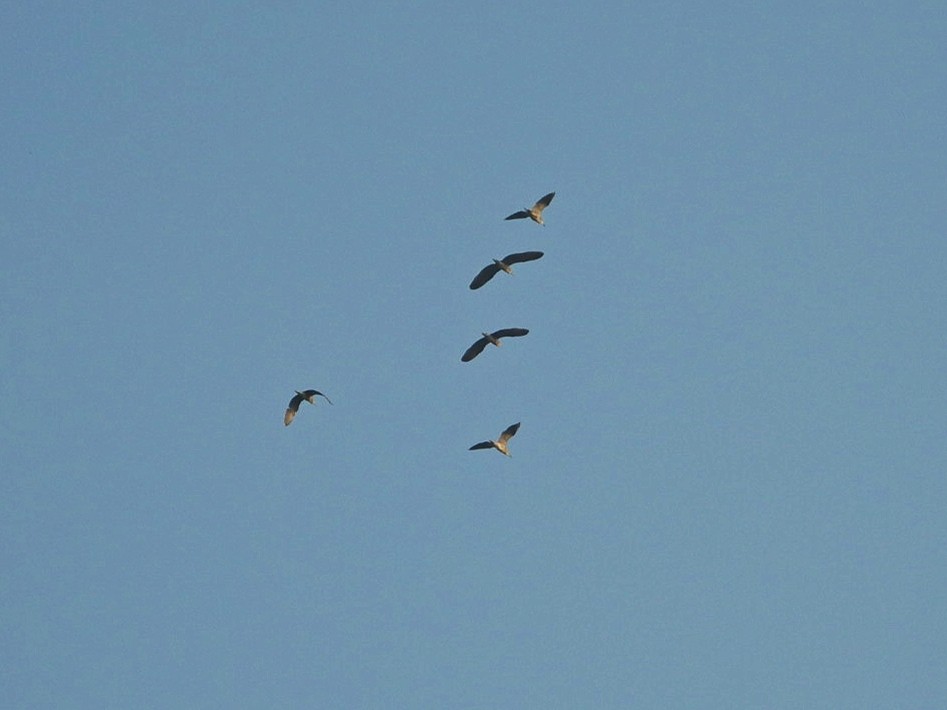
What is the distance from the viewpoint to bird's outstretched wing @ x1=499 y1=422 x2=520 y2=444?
9138cm

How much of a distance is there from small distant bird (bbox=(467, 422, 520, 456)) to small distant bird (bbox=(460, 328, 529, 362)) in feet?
13.2

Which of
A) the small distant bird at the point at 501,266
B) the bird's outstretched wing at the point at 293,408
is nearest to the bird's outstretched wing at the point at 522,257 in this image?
the small distant bird at the point at 501,266

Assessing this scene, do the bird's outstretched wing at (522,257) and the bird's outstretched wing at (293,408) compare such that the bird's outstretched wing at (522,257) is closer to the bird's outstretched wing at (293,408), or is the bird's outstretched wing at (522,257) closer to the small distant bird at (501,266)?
the small distant bird at (501,266)

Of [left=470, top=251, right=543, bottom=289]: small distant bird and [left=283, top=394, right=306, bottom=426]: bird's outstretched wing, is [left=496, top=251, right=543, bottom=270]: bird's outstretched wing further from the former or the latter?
[left=283, top=394, right=306, bottom=426]: bird's outstretched wing

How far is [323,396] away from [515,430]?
9.38 m

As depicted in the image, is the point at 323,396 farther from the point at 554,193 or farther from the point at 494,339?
the point at 554,193

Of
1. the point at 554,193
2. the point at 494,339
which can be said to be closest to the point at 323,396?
the point at 494,339

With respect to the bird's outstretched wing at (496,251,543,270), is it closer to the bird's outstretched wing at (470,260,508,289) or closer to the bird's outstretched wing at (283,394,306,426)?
the bird's outstretched wing at (470,260,508,289)

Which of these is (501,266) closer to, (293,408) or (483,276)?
(483,276)

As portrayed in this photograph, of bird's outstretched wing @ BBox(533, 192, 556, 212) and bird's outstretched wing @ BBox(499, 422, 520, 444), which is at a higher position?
bird's outstretched wing @ BBox(533, 192, 556, 212)

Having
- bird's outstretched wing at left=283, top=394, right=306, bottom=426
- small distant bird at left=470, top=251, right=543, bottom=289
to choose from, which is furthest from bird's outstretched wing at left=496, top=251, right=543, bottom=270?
bird's outstretched wing at left=283, top=394, right=306, bottom=426

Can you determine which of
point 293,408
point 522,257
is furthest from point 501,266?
point 293,408

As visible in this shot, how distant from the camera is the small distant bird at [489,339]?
89.8m

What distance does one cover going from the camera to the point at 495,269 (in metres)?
88.5
